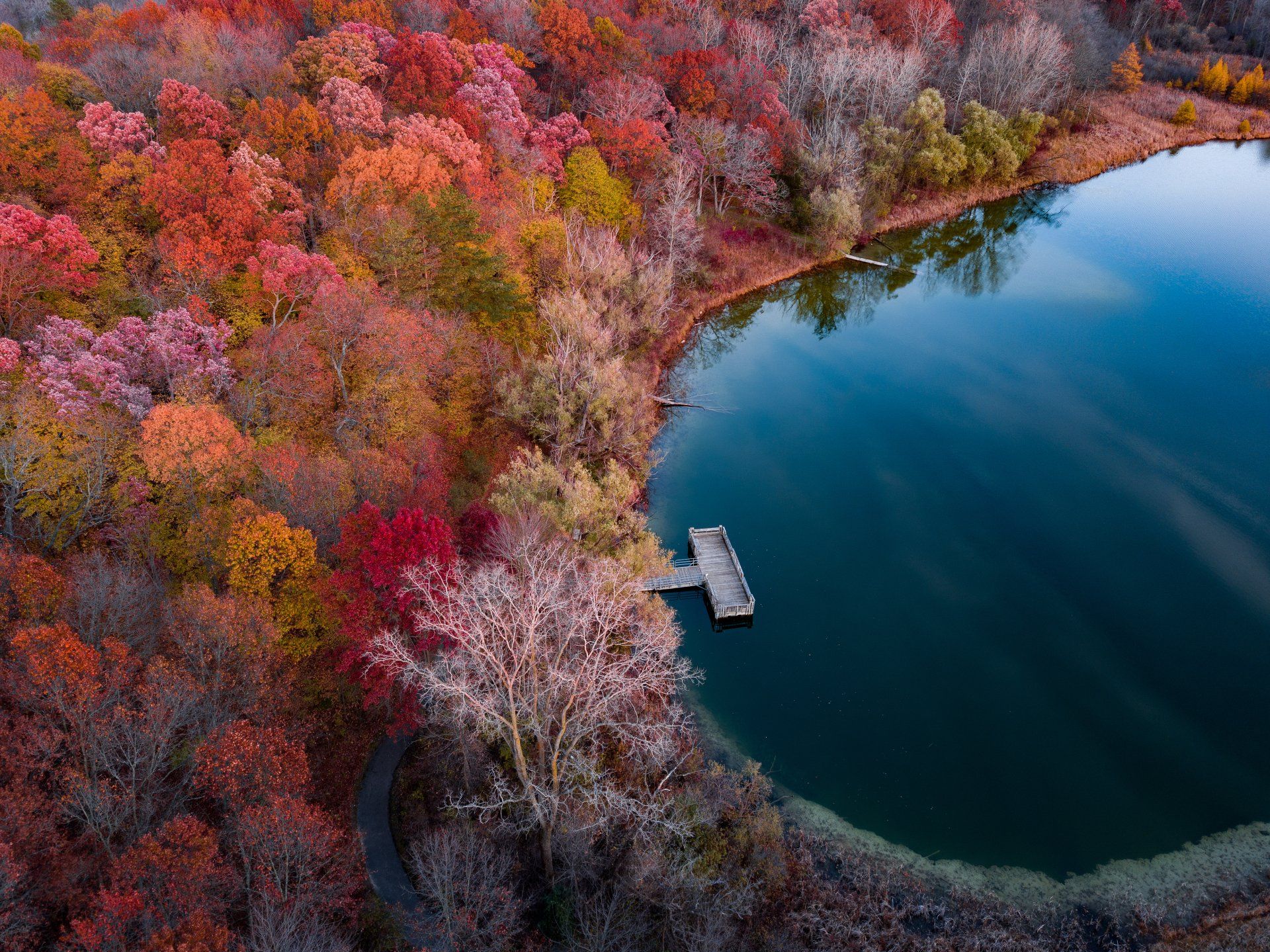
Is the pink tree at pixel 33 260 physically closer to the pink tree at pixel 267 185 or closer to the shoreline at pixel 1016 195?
the pink tree at pixel 267 185

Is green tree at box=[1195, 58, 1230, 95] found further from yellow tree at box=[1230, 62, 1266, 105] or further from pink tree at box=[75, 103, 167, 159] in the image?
pink tree at box=[75, 103, 167, 159]

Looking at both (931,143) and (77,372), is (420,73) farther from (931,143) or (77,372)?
(931,143)

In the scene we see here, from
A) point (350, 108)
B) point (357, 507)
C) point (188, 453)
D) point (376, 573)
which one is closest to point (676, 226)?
point (350, 108)

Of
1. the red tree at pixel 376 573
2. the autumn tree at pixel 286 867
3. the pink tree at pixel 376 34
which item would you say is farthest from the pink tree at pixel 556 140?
the autumn tree at pixel 286 867

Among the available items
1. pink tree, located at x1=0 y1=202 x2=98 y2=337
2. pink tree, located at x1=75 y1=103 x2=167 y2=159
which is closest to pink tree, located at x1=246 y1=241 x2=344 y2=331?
pink tree, located at x1=0 y1=202 x2=98 y2=337

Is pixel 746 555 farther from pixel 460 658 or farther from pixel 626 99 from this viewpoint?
pixel 626 99

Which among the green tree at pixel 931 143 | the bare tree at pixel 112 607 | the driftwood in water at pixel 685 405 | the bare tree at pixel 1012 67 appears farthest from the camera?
the bare tree at pixel 1012 67
